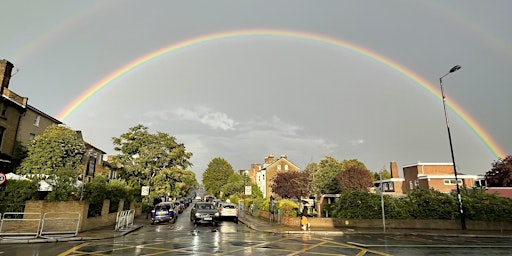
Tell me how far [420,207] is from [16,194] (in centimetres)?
2761

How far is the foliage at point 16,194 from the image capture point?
1551cm

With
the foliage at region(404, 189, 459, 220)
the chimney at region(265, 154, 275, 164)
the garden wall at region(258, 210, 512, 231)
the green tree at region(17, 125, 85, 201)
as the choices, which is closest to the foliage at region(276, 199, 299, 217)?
the garden wall at region(258, 210, 512, 231)

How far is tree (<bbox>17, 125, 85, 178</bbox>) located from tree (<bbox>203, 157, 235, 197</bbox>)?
61.5 m

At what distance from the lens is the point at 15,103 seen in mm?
29938

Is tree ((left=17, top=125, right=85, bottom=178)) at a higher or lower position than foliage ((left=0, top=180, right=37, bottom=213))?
higher

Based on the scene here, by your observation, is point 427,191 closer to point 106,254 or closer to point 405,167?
point 106,254

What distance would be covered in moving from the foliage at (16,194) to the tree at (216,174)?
75276mm

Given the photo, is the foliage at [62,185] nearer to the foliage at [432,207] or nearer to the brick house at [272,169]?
the foliage at [432,207]

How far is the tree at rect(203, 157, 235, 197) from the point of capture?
299 feet

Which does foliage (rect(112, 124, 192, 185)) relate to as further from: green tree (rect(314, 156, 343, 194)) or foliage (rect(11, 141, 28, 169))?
green tree (rect(314, 156, 343, 194))

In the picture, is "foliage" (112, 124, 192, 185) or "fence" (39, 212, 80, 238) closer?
"fence" (39, 212, 80, 238)

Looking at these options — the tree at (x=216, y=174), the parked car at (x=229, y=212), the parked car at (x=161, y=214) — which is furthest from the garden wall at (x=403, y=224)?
the tree at (x=216, y=174)

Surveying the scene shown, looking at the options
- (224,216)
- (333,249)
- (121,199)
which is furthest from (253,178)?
(333,249)

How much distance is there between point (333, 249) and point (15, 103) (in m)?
34.4
